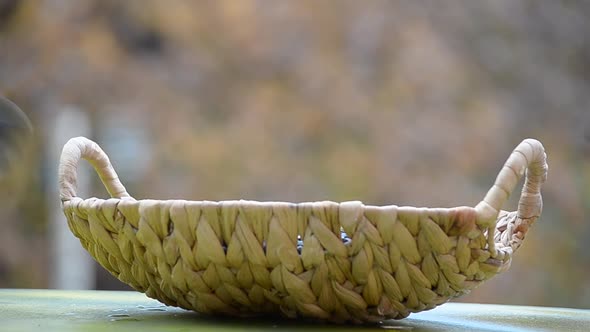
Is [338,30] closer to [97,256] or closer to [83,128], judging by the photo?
[83,128]

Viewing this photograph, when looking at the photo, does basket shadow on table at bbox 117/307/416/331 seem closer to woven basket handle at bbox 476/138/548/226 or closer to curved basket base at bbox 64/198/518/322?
curved basket base at bbox 64/198/518/322

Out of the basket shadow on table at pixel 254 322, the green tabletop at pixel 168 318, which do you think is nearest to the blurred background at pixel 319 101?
the green tabletop at pixel 168 318

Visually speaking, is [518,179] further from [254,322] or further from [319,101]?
[319,101]

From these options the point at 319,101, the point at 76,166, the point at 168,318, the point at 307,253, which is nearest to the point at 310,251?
the point at 307,253

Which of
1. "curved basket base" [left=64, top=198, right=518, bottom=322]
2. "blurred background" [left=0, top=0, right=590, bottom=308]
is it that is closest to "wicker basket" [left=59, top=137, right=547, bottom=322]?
"curved basket base" [left=64, top=198, right=518, bottom=322]

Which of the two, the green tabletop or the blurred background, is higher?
the blurred background

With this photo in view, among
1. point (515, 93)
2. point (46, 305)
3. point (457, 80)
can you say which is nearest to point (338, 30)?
point (457, 80)
